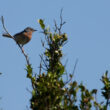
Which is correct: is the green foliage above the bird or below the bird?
below

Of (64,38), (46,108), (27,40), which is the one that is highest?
(27,40)

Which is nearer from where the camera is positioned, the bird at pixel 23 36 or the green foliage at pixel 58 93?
the green foliage at pixel 58 93

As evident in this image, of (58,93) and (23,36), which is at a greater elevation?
(23,36)

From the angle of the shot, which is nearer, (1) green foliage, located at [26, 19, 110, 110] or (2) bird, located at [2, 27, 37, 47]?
(1) green foliage, located at [26, 19, 110, 110]

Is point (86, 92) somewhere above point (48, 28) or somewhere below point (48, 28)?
below

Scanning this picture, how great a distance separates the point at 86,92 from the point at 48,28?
6.08 ft

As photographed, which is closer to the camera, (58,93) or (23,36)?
(58,93)

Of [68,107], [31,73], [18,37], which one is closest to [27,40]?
[18,37]

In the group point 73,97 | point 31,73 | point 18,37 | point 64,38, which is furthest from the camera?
point 18,37

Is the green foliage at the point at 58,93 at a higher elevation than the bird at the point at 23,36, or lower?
lower

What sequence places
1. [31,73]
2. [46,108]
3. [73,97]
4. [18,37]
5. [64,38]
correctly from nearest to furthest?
[46,108]
[73,97]
[31,73]
[64,38]
[18,37]

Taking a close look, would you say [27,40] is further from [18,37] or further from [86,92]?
[86,92]

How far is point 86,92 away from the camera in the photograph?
18.0 ft

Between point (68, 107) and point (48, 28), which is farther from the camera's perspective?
point (48, 28)
